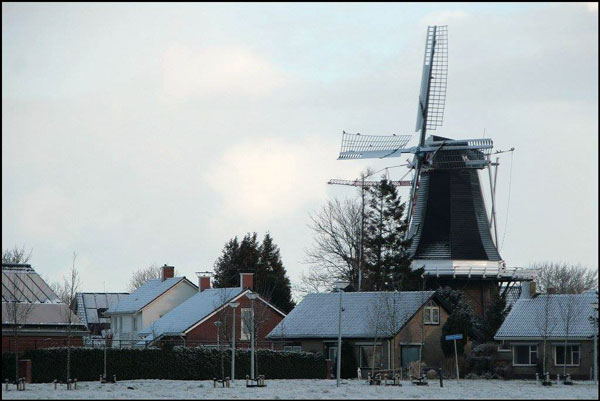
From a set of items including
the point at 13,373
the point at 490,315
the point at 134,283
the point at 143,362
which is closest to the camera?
the point at 13,373

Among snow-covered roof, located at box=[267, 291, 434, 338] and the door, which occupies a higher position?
snow-covered roof, located at box=[267, 291, 434, 338]

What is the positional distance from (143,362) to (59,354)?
14.4ft

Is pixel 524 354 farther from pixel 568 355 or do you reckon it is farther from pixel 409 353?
pixel 409 353

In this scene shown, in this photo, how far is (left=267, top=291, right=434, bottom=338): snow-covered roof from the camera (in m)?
66.6

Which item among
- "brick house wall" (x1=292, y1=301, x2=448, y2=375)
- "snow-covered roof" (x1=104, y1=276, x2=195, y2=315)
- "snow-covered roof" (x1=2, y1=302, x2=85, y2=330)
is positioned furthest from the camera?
"snow-covered roof" (x1=104, y1=276, x2=195, y2=315)

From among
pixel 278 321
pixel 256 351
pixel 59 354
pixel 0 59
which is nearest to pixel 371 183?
pixel 278 321

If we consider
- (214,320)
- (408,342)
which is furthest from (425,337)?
(214,320)

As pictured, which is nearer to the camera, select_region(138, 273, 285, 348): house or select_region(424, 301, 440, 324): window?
select_region(424, 301, 440, 324): window

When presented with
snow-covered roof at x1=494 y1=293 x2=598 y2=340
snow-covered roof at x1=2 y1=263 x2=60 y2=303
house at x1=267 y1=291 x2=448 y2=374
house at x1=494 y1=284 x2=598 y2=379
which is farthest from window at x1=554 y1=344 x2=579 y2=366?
snow-covered roof at x1=2 y1=263 x2=60 y2=303

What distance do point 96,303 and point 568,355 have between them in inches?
2084

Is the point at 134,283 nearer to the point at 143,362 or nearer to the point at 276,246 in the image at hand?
the point at 276,246

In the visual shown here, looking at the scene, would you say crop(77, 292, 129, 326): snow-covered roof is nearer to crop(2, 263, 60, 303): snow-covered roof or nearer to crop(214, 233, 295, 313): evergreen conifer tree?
crop(214, 233, 295, 313): evergreen conifer tree

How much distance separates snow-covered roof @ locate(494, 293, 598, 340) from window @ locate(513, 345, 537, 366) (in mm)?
762

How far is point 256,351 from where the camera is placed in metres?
59.3
